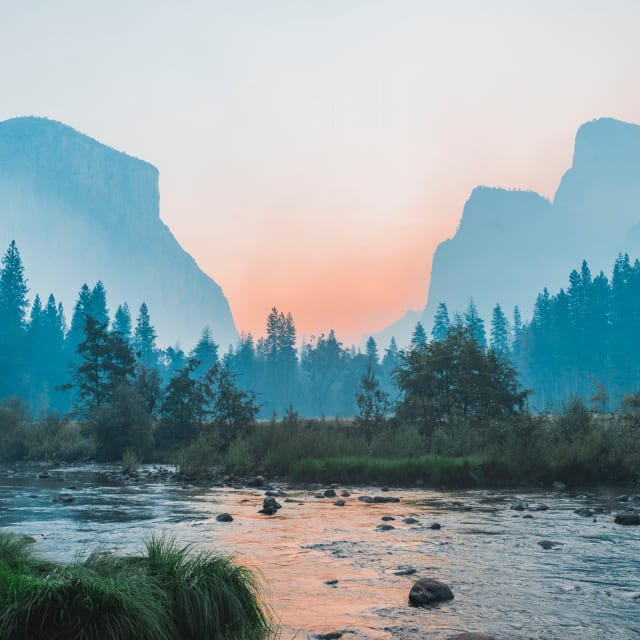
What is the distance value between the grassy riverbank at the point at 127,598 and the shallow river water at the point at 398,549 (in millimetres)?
1414

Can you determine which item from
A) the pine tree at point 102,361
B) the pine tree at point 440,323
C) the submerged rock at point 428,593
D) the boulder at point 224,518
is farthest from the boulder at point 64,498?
the pine tree at point 440,323

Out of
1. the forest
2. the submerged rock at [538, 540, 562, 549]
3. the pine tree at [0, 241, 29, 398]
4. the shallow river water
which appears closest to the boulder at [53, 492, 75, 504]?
the shallow river water

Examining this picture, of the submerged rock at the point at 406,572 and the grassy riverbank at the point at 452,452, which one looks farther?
the grassy riverbank at the point at 452,452

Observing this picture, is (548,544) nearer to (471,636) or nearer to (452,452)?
(471,636)

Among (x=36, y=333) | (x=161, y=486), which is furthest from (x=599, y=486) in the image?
(x=36, y=333)

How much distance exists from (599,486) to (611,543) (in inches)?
435

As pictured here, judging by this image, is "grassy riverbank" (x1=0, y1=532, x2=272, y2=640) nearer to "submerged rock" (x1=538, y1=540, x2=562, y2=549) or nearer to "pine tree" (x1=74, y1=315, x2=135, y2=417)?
"submerged rock" (x1=538, y1=540, x2=562, y2=549)

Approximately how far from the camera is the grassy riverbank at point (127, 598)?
5.30 m

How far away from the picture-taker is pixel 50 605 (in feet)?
17.6

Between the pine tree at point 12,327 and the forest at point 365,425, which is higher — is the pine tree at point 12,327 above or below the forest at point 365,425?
above

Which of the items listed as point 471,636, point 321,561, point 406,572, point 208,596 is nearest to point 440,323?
point 321,561

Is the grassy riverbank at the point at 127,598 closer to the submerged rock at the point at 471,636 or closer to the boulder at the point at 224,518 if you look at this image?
the submerged rock at the point at 471,636

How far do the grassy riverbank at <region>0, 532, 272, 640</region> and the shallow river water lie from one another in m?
1.41

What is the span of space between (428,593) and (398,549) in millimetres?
3731
